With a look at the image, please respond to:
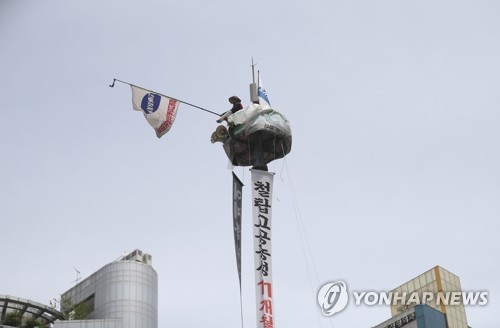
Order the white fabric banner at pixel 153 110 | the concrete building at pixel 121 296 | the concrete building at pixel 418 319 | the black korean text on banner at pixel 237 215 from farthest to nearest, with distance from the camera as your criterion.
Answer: the concrete building at pixel 121 296
the concrete building at pixel 418 319
the white fabric banner at pixel 153 110
the black korean text on banner at pixel 237 215

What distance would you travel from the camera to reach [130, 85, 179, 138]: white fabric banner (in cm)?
4397

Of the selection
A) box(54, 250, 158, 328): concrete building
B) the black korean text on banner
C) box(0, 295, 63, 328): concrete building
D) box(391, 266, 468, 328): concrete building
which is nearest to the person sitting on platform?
the black korean text on banner

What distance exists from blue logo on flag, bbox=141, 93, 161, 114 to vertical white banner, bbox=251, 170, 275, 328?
6158mm

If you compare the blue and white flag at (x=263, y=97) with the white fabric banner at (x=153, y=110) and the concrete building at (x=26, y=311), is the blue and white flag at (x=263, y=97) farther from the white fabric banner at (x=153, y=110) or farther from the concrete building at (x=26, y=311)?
the concrete building at (x=26, y=311)

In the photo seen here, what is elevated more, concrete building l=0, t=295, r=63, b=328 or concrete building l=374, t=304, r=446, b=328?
concrete building l=0, t=295, r=63, b=328

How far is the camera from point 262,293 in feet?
125

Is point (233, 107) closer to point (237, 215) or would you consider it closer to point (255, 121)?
point (255, 121)

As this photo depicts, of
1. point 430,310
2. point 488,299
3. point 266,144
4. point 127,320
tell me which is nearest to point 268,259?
point 266,144

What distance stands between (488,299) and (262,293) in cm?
2842

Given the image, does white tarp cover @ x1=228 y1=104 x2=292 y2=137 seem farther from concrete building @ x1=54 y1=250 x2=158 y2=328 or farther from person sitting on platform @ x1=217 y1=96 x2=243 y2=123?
concrete building @ x1=54 y1=250 x2=158 y2=328

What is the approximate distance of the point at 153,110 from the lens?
4403 centimetres

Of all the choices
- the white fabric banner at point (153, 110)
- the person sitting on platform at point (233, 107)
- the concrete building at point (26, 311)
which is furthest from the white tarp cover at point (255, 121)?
the concrete building at point (26, 311)

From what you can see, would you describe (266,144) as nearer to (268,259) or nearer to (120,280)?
(268,259)

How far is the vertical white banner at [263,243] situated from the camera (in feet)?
124
